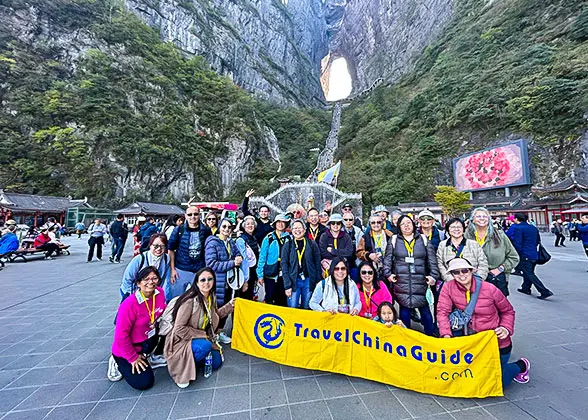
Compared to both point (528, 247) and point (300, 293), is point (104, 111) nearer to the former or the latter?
point (300, 293)

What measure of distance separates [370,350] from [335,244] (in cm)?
133

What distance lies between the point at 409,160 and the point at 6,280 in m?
31.2

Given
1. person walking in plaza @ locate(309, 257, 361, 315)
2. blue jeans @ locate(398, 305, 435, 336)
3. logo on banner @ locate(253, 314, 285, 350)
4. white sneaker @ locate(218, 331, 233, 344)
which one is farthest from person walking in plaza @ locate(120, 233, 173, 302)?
blue jeans @ locate(398, 305, 435, 336)

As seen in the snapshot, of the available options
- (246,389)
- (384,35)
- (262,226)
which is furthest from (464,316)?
(384,35)

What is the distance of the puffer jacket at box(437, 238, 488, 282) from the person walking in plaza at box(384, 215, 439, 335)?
111 millimetres

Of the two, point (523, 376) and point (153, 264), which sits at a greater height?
point (153, 264)

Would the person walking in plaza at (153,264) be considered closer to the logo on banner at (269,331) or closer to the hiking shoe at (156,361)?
the hiking shoe at (156,361)

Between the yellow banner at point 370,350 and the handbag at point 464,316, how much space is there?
0.19m

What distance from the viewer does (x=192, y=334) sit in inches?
93.9

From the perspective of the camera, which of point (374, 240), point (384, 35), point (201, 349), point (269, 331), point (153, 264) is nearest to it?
point (201, 349)

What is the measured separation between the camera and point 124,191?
86.2ft

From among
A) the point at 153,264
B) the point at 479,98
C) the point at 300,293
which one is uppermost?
the point at 479,98

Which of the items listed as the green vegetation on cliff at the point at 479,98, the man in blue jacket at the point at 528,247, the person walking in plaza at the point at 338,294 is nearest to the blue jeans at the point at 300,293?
the person walking in plaza at the point at 338,294

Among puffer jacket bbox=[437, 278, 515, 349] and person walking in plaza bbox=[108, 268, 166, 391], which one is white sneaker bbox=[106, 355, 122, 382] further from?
puffer jacket bbox=[437, 278, 515, 349]
